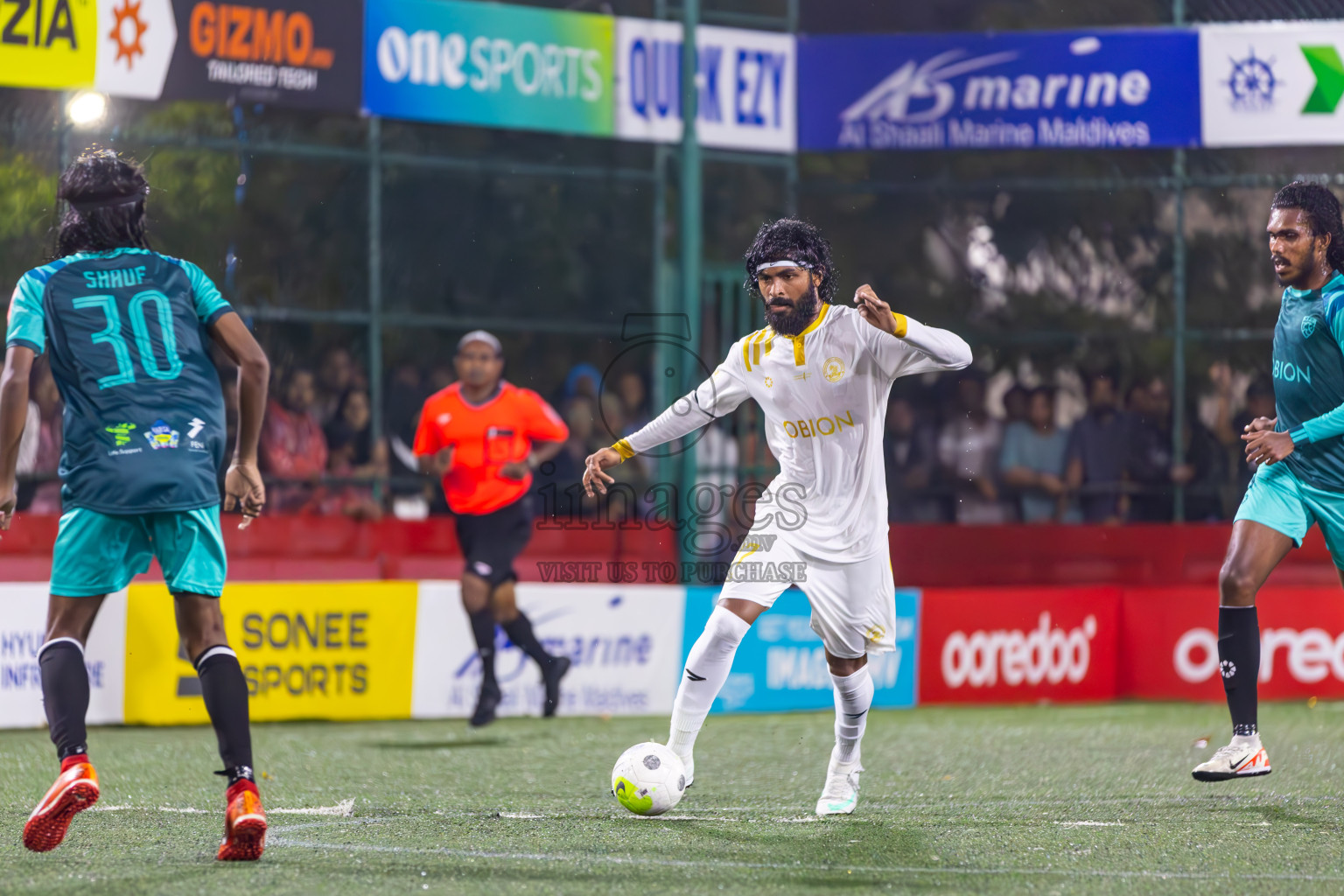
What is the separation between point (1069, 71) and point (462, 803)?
954 cm

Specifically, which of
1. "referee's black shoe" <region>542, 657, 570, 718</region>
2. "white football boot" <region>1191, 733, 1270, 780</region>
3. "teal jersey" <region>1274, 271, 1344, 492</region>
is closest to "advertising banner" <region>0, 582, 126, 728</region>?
"referee's black shoe" <region>542, 657, 570, 718</region>

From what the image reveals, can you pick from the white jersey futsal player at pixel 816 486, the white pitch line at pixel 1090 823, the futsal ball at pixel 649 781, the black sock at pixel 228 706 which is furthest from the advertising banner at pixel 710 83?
the black sock at pixel 228 706

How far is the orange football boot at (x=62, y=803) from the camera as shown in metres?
4.83

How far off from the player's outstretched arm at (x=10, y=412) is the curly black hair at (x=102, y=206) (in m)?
0.39

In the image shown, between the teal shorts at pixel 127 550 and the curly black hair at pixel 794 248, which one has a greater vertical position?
the curly black hair at pixel 794 248

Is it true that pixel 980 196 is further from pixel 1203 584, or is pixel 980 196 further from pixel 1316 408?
pixel 1316 408

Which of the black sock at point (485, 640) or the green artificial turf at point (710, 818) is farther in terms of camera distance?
the black sock at point (485, 640)

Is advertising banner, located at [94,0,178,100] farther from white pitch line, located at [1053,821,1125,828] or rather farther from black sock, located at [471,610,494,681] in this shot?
white pitch line, located at [1053,821,1125,828]

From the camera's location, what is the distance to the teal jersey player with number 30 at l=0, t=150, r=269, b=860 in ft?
16.2

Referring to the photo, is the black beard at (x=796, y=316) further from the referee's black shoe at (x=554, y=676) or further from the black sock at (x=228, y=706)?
the referee's black shoe at (x=554, y=676)

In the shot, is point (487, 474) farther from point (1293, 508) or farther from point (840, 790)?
point (1293, 508)

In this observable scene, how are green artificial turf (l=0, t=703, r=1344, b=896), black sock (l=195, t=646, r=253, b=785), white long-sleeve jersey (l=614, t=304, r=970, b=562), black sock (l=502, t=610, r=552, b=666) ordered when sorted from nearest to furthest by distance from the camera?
1. green artificial turf (l=0, t=703, r=1344, b=896)
2. black sock (l=195, t=646, r=253, b=785)
3. white long-sleeve jersey (l=614, t=304, r=970, b=562)
4. black sock (l=502, t=610, r=552, b=666)

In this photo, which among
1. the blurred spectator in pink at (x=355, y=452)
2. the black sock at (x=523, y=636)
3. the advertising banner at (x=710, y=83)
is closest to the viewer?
the black sock at (x=523, y=636)

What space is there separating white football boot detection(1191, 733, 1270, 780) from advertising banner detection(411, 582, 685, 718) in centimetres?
501
